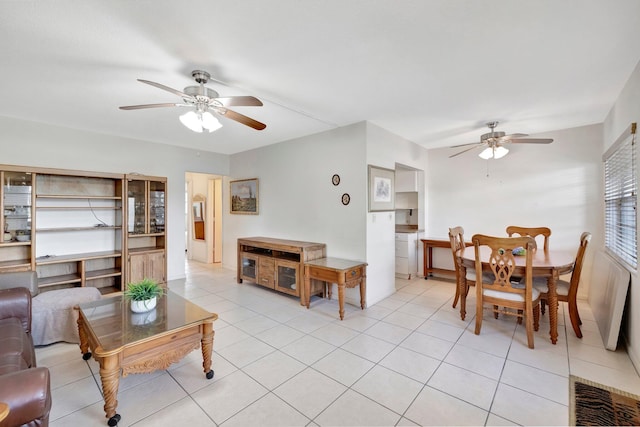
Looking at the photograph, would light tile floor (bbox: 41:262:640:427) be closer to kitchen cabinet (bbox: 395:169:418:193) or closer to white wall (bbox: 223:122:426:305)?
white wall (bbox: 223:122:426:305)

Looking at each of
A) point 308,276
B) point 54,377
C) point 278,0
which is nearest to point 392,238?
point 308,276

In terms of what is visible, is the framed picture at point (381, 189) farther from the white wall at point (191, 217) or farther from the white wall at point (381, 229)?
the white wall at point (191, 217)

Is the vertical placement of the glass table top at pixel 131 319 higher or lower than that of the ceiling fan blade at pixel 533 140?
lower

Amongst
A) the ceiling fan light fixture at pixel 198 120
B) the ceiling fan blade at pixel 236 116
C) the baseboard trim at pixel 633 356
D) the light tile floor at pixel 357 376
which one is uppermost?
the ceiling fan blade at pixel 236 116

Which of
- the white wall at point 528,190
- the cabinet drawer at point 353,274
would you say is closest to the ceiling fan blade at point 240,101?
the cabinet drawer at point 353,274

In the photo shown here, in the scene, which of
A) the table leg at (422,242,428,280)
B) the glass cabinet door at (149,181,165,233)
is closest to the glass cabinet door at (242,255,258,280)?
the glass cabinet door at (149,181,165,233)

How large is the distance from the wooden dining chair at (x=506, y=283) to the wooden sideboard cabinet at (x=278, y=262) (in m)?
2.08

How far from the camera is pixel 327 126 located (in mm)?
4078

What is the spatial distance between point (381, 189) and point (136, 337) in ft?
10.7

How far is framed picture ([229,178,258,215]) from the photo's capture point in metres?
5.51

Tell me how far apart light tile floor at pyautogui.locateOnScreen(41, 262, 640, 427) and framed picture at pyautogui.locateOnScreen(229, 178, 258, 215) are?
251 centimetres

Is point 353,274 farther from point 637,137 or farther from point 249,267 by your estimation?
point 637,137

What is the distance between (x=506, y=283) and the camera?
2867mm

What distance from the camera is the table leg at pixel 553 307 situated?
9.08 ft
